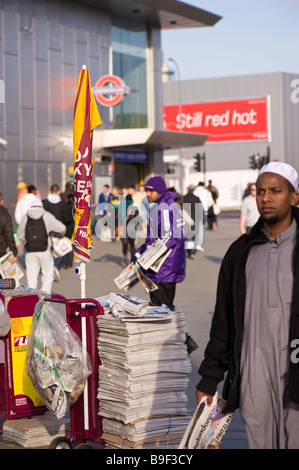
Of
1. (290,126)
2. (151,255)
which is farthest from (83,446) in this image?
(290,126)

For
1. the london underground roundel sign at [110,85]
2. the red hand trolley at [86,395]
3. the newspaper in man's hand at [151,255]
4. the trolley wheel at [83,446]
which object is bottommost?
the trolley wheel at [83,446]

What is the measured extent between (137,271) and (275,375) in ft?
17.3

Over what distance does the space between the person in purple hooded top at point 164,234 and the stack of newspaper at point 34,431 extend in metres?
2.92

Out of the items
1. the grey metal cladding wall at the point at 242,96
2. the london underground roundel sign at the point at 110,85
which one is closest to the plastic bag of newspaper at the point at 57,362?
the london underground roundel sign at the point at 110,85

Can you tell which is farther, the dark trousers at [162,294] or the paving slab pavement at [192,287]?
the dark trousers at [162,294]

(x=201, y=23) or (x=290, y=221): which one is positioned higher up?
(x=201, y=23)

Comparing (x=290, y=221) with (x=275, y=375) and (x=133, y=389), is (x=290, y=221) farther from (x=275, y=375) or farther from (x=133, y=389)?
(x=133, y=389)

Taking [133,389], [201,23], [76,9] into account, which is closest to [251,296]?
[133,389]

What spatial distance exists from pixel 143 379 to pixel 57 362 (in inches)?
25.0

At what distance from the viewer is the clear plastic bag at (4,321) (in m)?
6.51

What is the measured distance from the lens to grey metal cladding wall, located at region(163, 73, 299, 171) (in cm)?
7350

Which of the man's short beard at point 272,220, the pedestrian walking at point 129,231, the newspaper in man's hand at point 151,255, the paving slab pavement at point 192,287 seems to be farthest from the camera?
the pedestrian walking at point 129,231

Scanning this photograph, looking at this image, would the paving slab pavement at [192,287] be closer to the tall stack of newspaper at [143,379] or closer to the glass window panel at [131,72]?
the tall stack of newspaper at [143,379]
